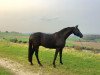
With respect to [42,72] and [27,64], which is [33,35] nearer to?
[27,64]

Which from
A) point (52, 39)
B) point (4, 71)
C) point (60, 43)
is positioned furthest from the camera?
point (52, 39)

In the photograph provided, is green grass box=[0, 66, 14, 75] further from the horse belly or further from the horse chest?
the horse chest

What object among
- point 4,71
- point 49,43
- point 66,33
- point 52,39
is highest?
point 66,33

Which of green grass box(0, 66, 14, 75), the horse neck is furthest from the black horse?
green grass box(0, 66, 14, 75)

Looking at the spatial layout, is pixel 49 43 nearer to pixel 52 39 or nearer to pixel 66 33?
pixel 52 39

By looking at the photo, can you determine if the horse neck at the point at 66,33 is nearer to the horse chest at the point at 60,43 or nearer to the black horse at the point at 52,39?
the black horse at the point at 52,39

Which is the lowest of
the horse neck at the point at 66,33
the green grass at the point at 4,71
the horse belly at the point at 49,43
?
the green grass at the point at 4,71

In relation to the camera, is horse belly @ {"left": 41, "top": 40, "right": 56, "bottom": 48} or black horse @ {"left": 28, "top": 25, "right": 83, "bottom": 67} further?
horse belly @ {"left": 41, "top": 40, "right": 56, "bottom": 48}

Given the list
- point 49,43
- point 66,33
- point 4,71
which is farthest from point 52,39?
point 4,71

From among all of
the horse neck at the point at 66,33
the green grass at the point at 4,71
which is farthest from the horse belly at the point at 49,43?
the green grass at the point at 4,71

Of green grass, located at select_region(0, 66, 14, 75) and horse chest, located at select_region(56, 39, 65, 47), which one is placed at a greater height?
horse chest, located at select_region(56, 39, 65, 47)

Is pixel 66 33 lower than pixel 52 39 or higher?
higher

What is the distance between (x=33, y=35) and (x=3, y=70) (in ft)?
11.0

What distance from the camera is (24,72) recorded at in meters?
17.3
